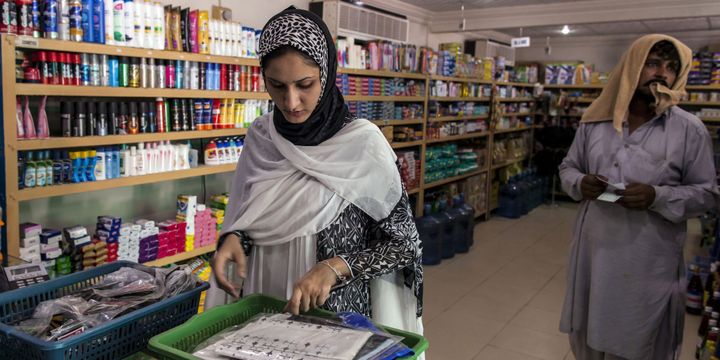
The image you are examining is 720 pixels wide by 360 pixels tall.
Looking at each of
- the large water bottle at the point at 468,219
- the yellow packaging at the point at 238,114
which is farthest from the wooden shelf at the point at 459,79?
the yellow packaging at the point at 238,114

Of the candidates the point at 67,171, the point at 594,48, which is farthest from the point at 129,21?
the point at 594,48

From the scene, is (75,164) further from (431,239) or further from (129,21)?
(431,239)

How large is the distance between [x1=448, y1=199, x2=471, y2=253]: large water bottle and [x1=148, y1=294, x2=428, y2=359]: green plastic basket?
209 inches

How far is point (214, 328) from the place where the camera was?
3.83 feet

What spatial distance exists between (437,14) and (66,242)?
6300 mm

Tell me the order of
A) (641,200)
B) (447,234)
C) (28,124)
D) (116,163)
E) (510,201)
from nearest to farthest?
(641,200) → (28,124) → (116,163) → (447,234) → (510,201)

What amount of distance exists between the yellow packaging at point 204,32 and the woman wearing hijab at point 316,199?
2.40 metres

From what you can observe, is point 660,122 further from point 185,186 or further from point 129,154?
point 185,186

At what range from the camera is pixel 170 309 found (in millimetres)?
1275

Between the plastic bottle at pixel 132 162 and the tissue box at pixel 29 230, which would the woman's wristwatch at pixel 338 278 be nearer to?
the tissue box at pixel 29 230

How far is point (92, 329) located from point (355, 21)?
5163 mm

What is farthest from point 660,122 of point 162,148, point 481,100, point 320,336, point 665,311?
point 481,100

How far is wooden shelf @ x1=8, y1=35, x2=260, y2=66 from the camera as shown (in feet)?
9.23

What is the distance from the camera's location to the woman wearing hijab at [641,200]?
7.55ft
